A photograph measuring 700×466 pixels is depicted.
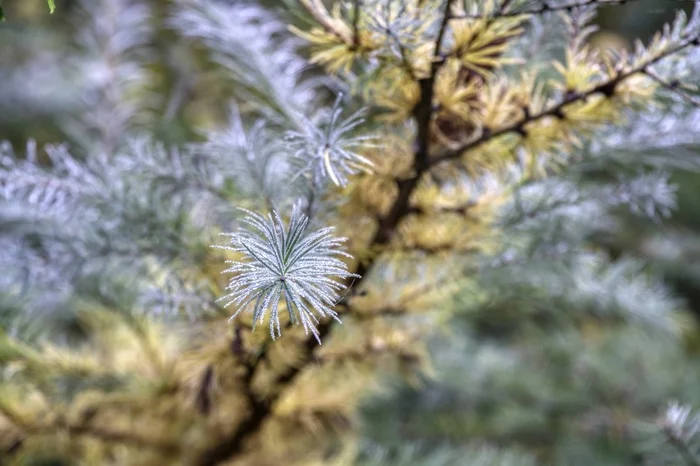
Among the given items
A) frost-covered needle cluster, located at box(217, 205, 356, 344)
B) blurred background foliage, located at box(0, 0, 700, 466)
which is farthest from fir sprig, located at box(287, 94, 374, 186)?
blurred background foliage, located at box(0, 0, 700, 466)

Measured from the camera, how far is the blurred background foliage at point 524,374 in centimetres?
69

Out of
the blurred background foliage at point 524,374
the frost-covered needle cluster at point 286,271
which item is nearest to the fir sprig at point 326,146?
the frost-covered needle cluster at point 286,271

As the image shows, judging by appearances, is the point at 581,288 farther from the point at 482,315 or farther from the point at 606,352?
the point at 606,352

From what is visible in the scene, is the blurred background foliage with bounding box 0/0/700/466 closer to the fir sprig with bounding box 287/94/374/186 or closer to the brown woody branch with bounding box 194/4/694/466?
the brown woody branch with bounding box 194/4/694/466

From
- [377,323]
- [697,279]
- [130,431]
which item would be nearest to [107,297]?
[130,431]

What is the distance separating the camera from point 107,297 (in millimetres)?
467

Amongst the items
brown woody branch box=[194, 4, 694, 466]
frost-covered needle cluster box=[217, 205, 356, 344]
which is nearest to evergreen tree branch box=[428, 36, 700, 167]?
brown woody branch box=[194, 4, 694, 466]

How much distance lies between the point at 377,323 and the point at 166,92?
105cm

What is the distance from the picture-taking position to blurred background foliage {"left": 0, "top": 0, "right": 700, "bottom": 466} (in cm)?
69

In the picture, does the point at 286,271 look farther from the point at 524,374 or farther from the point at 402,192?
the point at 524,374

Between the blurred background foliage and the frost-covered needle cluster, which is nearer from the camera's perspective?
the frost-covered needle cluster

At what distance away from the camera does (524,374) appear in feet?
2.46

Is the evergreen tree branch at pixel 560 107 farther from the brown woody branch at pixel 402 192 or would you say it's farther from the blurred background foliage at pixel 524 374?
the blurred background foliage at pixel 524 374

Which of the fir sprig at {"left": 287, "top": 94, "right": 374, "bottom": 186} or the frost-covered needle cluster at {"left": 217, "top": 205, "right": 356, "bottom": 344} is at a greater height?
the fir sprig at {"left": 287, "top": 94, "right": 374, "bottom": 186}
